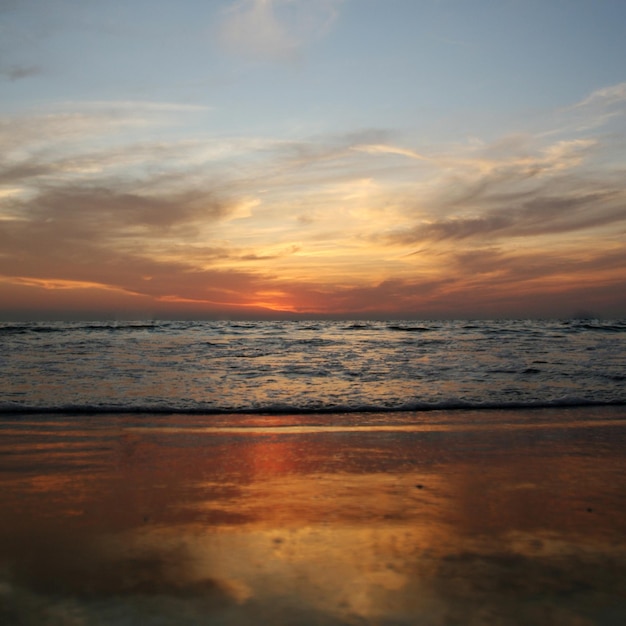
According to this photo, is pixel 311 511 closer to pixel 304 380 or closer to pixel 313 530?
pixel 313 530

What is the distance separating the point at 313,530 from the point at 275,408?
14.9 feet

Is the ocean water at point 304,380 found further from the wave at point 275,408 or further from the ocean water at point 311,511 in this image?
the ocean water at point 311,511

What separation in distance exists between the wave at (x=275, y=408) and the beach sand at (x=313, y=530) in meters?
1.60

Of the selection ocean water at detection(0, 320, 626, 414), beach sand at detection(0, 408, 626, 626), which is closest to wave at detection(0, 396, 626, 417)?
ocean water at detection(0, 320, 626, 414)

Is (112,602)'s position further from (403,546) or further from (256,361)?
(256,361)

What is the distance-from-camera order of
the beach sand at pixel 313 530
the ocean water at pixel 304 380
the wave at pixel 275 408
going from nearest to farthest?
the beach sand at pixel 313 530 < the wave at pixel 275 408 < the ocean water at pixel 304 380

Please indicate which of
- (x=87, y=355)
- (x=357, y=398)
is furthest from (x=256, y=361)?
(x=357, y=398)

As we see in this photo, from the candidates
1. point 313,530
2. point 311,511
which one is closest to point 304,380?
point 311,511

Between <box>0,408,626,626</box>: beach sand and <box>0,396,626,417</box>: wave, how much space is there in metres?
1.60

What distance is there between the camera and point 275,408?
7.46 meters

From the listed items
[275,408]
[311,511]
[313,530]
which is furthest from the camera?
[275,408]

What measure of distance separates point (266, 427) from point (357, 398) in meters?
2.23

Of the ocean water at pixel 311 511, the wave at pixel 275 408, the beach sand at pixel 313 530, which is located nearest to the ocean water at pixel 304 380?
the wave at pixel 275 408

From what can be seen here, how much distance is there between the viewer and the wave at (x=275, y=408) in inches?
280
